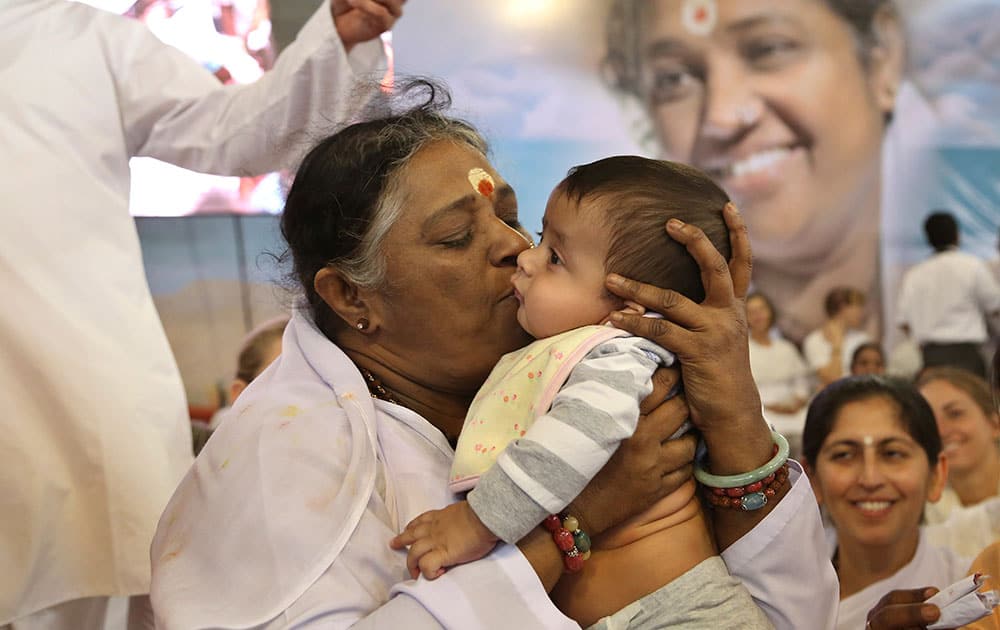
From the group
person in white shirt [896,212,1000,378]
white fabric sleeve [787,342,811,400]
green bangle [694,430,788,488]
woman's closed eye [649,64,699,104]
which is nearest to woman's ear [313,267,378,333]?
green bangle [694,430,788,488]

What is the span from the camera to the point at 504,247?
193cm

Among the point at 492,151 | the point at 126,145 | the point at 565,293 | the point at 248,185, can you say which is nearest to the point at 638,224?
the point at 565,293

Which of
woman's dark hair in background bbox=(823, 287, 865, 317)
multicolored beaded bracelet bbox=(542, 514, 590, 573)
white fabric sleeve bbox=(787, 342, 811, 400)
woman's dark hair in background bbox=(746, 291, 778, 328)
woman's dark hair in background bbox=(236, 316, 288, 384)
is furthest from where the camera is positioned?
woman's dark hair in background bbox=(823, 287, 865, 317)

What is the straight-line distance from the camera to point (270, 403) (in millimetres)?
1836

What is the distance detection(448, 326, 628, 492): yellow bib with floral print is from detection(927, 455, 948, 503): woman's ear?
5.61 ft

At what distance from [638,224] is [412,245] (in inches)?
18.3

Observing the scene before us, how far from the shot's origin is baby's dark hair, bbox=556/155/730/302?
65.9 inches

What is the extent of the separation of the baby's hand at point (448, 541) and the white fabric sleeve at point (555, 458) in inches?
1.3

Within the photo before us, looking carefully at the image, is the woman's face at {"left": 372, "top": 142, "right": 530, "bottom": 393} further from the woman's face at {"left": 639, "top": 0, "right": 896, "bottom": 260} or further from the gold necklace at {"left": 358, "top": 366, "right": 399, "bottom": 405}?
the woman's face at {"left": 639, "top": 0, "right": 896, "bottom": 260}

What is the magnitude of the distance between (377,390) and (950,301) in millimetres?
7079

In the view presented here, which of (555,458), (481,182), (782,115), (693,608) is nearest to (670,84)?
(782,115)

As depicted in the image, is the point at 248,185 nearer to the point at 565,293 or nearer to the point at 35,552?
the point at 35,552

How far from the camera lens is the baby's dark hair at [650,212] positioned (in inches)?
65.9

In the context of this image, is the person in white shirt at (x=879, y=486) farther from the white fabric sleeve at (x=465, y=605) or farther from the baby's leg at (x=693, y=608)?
the white fabric sleeve at (x=465, y=605)
